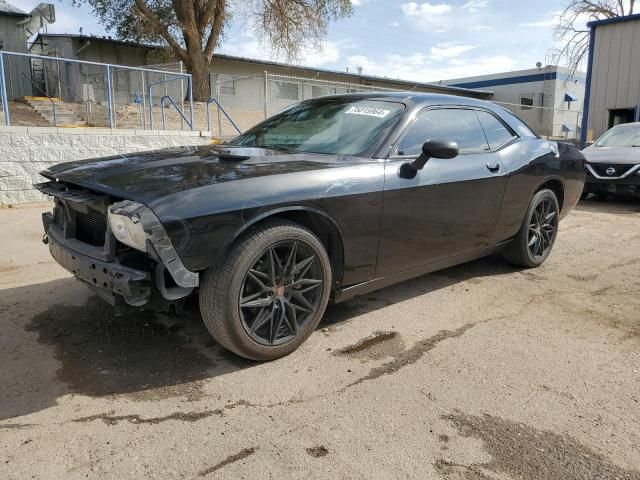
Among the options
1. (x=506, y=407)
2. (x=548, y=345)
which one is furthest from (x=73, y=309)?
(x=548, y=345)

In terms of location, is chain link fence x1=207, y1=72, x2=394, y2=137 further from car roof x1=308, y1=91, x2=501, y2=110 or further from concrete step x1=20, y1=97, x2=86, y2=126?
car roof x1=308, y1=91, x2=501, y2=110

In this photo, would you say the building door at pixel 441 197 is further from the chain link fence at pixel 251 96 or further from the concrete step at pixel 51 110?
the concrete step at pixel 51 110

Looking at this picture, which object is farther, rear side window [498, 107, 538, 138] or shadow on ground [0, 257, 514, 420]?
rear side window [498, 107, 538, 138]

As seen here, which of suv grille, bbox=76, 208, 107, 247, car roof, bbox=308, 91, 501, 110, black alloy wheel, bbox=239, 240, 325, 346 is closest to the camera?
black alloy wheel, bbox=239, 240, 325, 346

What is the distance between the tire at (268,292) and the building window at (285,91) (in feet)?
68.0

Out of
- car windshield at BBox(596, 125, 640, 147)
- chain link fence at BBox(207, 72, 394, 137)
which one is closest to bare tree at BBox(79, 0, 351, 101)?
chain link fence at BBox(207, 72, 394, 137)

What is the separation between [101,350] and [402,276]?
2.00m

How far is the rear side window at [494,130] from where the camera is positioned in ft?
14.0

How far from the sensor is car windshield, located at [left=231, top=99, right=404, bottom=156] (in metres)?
3.44

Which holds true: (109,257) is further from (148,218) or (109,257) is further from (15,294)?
(15,294)

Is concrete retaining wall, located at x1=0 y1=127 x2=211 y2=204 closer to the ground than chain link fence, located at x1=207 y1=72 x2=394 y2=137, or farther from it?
closer to the ground

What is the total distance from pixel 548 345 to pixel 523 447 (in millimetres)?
1203

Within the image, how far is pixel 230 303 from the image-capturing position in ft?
8.57

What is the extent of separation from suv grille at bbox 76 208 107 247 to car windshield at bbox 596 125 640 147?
32.1ft
